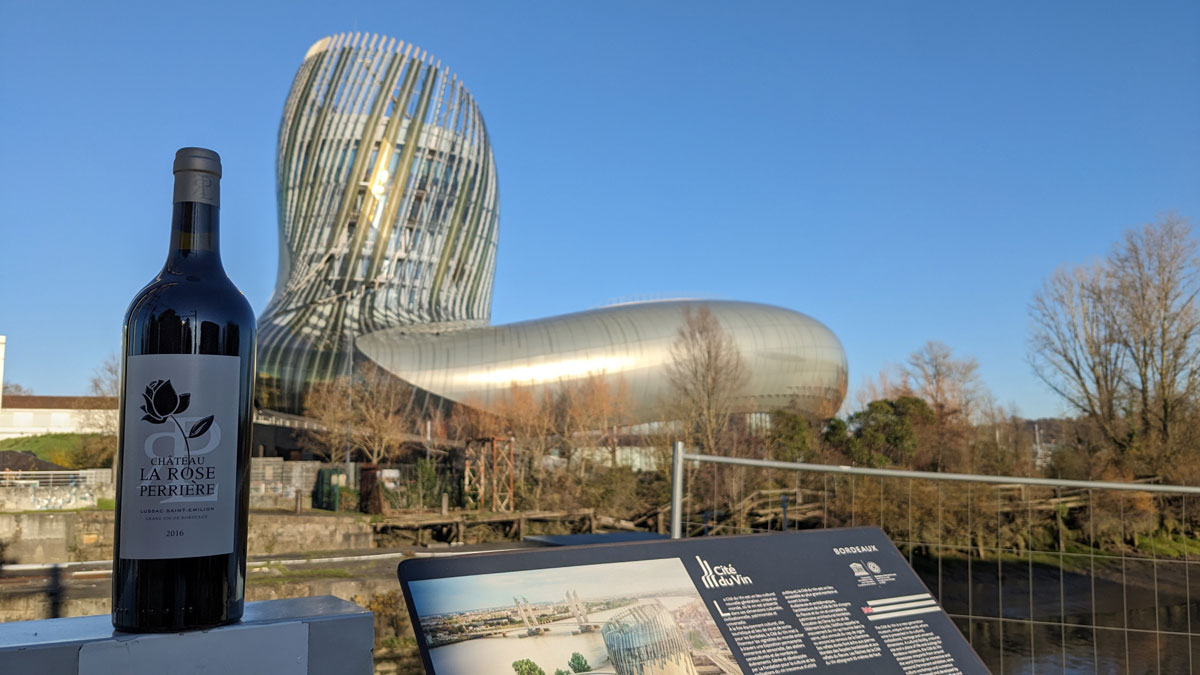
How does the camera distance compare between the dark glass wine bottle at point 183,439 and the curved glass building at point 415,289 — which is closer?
the dark glass wine bottle at point 183,439

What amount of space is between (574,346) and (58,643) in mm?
40006

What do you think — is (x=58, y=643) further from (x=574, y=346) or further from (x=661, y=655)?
(x=574, y=346)

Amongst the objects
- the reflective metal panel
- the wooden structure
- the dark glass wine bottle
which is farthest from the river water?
the reflective metal panel

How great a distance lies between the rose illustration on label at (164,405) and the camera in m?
1.65

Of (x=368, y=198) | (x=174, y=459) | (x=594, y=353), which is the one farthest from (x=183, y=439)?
(x=368, y=198)

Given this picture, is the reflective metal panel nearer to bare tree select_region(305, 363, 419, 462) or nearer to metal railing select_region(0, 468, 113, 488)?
bare tree select_region(305, 363, 419, 462)

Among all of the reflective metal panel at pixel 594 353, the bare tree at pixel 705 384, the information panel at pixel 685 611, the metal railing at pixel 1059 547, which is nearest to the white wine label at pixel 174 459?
the information panel at pixel 685 611

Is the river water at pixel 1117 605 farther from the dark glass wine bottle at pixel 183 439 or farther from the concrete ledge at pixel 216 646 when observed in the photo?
the dark glass wine bottle at pixel 183 439

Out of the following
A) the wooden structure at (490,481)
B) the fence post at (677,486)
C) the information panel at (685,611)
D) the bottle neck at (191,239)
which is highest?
the bottle neck at (191,239)

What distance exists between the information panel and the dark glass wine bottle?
643mm

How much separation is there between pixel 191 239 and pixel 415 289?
45555mm

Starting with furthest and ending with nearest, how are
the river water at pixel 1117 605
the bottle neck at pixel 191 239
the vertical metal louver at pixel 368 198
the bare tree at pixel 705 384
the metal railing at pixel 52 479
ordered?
the vertical metal louver at pixel 368 198, the bare tree at pixel 705 384, the metal railing at pixel 52 479, the river water at pixel 1117 605, the bottle neck at pixel 191 239

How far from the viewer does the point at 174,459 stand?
1642 mm

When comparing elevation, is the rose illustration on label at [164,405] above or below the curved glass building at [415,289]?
below
